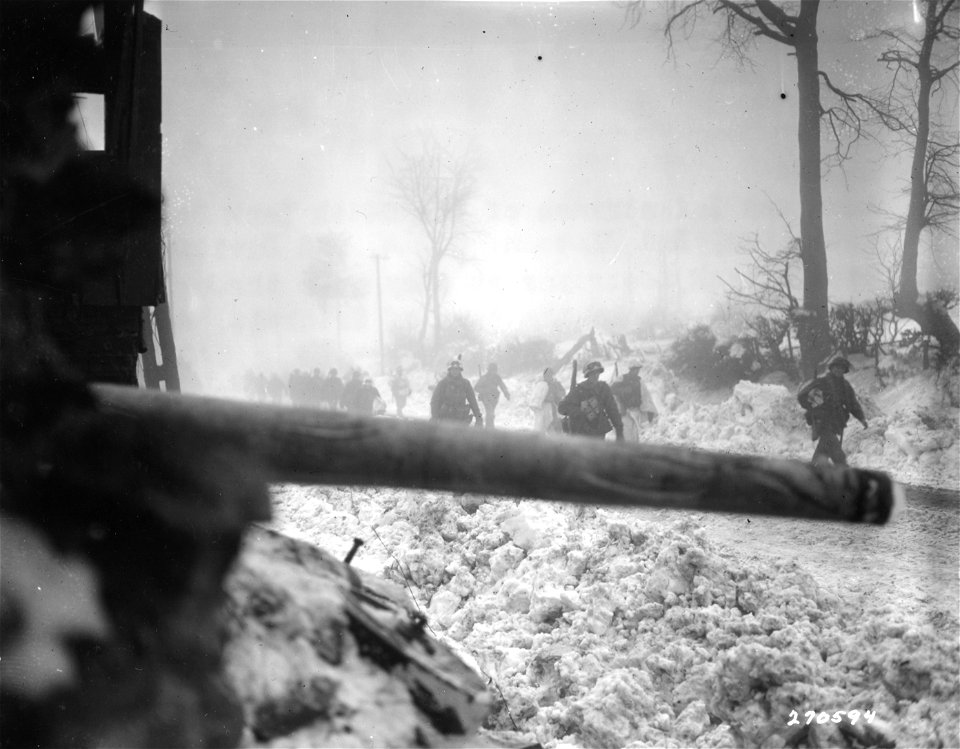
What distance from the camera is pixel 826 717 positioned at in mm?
2277

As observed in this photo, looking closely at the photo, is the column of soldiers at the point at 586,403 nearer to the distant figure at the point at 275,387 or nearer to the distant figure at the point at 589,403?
the distant figure at the point at 589,403

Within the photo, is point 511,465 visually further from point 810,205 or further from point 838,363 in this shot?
point 810,205

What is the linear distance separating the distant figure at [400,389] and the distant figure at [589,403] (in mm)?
1359

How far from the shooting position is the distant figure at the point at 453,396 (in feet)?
15.3

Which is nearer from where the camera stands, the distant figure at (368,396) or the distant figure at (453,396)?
the distant figure at (453,396)

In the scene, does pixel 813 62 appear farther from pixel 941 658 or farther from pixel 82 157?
pixel 82 157

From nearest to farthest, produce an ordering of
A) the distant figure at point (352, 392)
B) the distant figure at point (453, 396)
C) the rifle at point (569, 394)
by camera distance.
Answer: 1. the distant figure at point (453, 396)
2. the distant figure at point (352, 392)
3. the rifle at point (569, 394)

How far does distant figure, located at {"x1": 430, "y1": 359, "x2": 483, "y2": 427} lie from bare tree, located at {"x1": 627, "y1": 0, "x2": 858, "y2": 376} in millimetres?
3126

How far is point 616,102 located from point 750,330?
138 inches

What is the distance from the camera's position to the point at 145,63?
7.58ft

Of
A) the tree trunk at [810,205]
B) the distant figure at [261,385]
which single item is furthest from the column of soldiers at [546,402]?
the tree trunk at [810,205]

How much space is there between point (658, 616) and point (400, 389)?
2.91 m

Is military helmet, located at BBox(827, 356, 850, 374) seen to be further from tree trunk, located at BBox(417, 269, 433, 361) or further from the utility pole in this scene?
the utility pole

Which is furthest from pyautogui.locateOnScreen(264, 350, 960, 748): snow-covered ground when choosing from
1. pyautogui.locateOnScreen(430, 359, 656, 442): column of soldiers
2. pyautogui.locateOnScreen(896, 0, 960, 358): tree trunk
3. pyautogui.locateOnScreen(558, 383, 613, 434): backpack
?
pyautogui.locateOnScreen(896, 0, 960, 358): tree trunk
